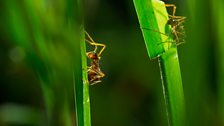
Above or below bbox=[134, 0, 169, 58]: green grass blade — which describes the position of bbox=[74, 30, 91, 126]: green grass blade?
below

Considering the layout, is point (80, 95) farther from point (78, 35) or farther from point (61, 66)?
point (61, 66)

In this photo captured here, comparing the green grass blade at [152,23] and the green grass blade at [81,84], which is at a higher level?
the green grass blade at [152,23]

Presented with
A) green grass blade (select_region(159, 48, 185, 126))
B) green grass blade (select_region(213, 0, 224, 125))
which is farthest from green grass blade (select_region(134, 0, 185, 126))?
green grass blade (select_region(213, 0, 224, 125))

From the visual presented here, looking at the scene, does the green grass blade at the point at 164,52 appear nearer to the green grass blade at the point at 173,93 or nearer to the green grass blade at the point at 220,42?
the green grass blade at the point at 173,93

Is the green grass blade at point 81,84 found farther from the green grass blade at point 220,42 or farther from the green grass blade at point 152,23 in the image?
the green grass blade at point 220,42

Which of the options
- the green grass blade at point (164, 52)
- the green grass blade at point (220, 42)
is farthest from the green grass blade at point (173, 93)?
the green grass blade at point (220, 42)

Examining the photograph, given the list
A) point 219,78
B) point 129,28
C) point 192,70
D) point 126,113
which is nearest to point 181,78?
point 192,70

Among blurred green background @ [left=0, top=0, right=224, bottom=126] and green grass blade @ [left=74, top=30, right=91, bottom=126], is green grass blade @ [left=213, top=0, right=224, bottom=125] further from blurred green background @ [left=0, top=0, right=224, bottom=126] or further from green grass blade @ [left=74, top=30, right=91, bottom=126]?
green grass blade @ [left=74, top=30, right=91, bottom=126]

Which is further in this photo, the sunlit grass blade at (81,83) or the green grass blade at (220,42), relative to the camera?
the green grass blade at (220,42)
